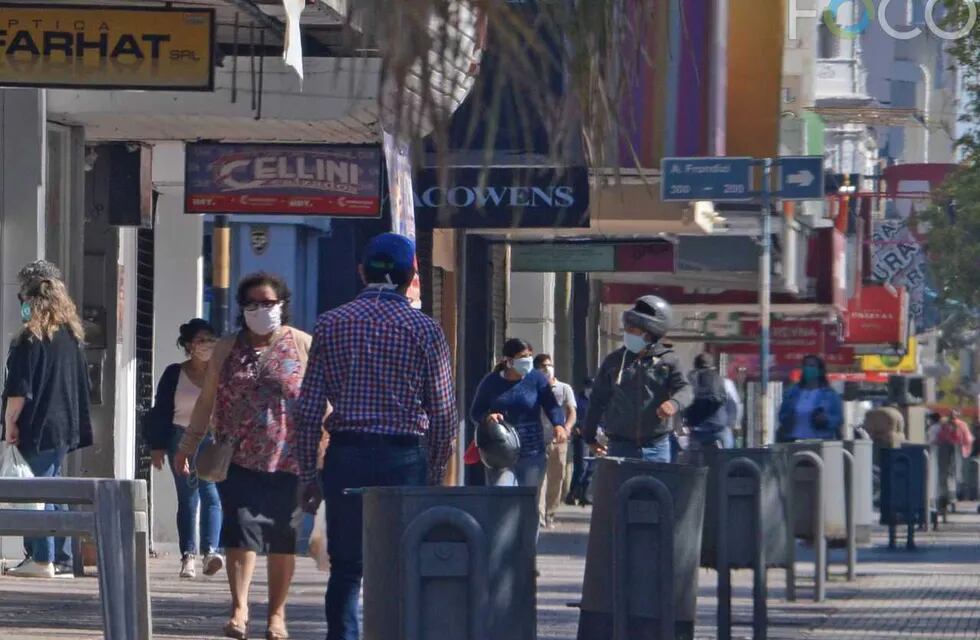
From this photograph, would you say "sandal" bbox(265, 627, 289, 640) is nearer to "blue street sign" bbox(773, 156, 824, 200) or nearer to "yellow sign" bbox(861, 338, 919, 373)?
"blue street sign" bbox(773, 156, 824, 200)

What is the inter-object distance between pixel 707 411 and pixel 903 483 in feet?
7.55

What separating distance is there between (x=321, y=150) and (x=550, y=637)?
193 inches

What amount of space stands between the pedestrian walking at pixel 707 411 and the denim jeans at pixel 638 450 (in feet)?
16.8

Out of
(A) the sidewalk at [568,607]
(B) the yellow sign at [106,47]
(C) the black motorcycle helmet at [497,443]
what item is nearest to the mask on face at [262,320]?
(A) the sidewalk at [568,607]

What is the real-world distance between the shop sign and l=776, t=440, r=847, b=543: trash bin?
130 inches

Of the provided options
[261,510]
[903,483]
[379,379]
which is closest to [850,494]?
[903,483]

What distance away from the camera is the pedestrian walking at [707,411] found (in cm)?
1797

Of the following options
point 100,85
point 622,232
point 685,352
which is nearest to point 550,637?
point 100,85

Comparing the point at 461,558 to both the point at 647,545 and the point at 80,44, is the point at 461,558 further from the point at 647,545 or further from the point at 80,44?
the point at 80,44

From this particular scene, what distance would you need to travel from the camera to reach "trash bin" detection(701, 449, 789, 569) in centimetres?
1030

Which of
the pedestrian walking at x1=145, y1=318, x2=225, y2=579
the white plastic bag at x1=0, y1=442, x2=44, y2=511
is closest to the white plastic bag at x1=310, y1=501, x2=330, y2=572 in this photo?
the white plastic bag at x1=0, y1=442, x2=44, y2=511

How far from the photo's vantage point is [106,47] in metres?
11.2

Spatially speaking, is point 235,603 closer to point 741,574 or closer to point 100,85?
point 100,85

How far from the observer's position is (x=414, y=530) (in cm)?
614
